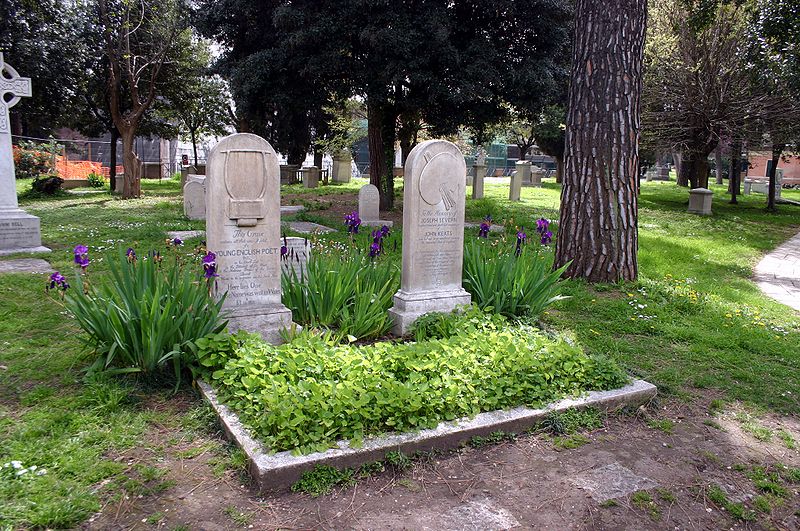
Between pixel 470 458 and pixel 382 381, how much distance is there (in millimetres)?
678

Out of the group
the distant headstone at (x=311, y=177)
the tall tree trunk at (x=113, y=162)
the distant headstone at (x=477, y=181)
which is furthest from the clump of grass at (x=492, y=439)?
the distant headstone at (x=311, y=177)

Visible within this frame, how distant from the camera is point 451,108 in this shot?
1359 centimetres

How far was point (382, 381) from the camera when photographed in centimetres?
364

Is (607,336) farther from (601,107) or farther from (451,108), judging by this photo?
(451,108)

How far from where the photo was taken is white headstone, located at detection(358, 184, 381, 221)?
1247cm

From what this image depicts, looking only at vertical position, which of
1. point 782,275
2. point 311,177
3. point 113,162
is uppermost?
point 113,162

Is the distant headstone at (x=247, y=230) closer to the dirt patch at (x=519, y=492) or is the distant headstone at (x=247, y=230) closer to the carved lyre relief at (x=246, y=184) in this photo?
the carved lyre relief at (x=246, y=184)

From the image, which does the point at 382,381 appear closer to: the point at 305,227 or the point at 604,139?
the point at 604,139

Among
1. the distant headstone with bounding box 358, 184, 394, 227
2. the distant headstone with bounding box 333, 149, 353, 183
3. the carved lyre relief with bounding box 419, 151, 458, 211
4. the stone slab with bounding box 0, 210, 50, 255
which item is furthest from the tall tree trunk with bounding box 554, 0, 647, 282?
the distant headstone with bounding box 333, 149, 353, 183

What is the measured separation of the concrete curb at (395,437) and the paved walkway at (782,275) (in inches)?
179

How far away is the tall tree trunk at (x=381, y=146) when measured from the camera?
1504 centimetres

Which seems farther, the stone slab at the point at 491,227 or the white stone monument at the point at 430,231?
the stone slab at the point at 491,227

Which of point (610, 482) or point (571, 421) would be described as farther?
point (571, 421)

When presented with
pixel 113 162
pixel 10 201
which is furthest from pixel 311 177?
pixel 10 201
